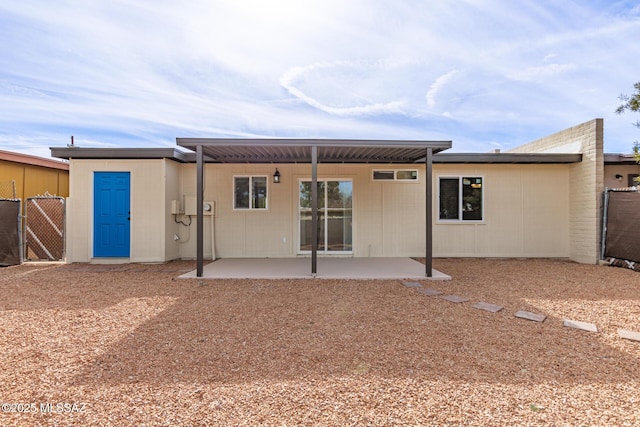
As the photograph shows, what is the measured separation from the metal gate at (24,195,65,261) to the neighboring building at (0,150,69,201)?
1865 millimetres

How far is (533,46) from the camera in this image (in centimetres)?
893

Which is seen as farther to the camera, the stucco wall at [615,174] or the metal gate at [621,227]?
the stucco wall at [615,174]

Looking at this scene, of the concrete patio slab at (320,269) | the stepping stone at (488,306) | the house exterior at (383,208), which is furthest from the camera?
the house exterior at (383,208)

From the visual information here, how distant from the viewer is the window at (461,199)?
8570 mm

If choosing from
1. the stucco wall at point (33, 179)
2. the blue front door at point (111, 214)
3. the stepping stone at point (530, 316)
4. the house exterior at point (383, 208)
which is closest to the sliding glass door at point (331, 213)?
the house exterior at point (383, 208)

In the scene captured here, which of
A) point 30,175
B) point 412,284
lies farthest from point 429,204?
point 30,175

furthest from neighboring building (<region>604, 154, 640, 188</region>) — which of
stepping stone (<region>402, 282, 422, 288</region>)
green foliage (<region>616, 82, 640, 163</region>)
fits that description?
stepping stone (<region>402, 282, 422, 288</region>)

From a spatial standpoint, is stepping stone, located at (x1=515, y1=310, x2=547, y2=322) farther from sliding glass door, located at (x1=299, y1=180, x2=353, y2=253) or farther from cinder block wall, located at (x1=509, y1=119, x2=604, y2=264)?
cinder block wall, located at (x1=509, y1=119, x2=604, y2=264)

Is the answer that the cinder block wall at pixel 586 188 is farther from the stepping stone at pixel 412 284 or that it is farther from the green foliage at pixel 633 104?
the stepping stone at pixel 412 284

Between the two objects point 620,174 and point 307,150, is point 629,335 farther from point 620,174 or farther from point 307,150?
point 620,174

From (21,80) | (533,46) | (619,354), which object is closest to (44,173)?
(21,80)

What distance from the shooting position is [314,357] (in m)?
2.83

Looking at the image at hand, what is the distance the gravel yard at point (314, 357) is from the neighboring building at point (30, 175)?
5.80 metres

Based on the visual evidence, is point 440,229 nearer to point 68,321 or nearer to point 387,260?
point 387,260
